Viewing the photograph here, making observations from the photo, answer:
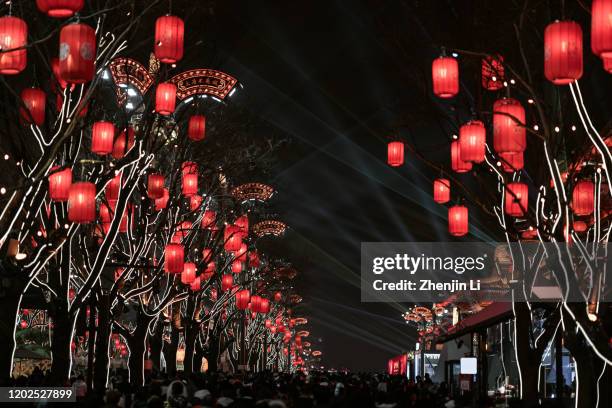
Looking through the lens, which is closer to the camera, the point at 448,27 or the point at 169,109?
the point at 448,27

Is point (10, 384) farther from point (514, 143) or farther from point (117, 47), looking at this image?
point (514, 143)

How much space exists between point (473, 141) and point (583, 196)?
2.95m

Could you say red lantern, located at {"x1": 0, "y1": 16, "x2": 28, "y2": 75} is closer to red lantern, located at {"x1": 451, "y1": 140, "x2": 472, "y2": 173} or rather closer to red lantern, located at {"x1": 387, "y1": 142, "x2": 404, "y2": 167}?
red lantern, located at {"x1": 451, "y1": 140, "x2": 472, "y2": 173}

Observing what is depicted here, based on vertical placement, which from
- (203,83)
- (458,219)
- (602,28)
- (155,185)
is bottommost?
(458,219)

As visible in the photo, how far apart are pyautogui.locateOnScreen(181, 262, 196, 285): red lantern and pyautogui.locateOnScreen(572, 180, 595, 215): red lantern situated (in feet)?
45.8

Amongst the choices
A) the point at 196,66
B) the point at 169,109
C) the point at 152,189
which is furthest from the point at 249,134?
the point at 169,109

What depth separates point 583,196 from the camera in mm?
17391

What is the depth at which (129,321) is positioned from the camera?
56969mm

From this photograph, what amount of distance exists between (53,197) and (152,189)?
579 centimetres

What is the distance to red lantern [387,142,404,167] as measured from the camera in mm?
20453

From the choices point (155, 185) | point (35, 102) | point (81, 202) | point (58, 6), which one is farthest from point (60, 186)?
point (155, 185)

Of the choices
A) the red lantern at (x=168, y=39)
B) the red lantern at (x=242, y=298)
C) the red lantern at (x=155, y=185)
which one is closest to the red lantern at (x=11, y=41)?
the red lantern at (x=168, y=39)

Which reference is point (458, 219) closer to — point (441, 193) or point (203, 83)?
point (441, 193)

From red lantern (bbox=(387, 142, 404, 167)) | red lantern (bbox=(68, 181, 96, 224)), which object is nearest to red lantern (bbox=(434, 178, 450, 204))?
red lantern (bbox=(387, 142, 404, 167))
